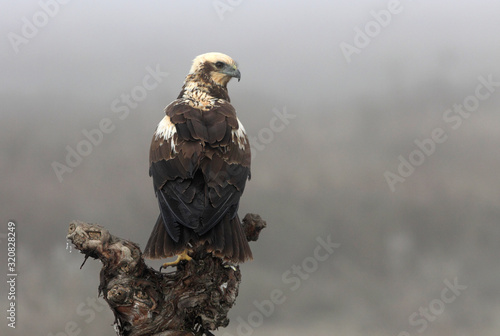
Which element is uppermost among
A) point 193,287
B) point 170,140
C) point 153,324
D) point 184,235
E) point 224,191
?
point 170,140

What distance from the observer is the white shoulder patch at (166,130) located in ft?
22.8

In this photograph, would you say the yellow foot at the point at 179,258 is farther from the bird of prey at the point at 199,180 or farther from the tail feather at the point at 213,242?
the tail feather at the point at 213,242

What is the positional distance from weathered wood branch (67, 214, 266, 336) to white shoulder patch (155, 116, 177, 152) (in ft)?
4.36

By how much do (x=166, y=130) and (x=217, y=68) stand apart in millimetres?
1530

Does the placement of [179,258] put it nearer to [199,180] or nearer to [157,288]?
[157,288]

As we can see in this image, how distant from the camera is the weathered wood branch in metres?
6.58

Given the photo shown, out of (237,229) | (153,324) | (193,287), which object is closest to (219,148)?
(237,229)

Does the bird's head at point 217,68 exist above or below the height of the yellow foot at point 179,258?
above

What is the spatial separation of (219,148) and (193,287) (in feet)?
5.61

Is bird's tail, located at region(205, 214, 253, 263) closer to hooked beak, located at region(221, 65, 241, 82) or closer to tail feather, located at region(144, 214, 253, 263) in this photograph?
tail feather, located at region(144, 214, 253, 263)

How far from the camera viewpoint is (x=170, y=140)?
6918mm

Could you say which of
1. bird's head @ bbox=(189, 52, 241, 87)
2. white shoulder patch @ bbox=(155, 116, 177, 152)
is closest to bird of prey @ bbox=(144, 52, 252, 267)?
white shoulder patch @ bbox=(155, 116, 177, 152)

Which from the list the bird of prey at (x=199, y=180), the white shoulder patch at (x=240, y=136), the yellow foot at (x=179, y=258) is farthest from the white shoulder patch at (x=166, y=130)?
the yellow foot at (x=179, y=258)

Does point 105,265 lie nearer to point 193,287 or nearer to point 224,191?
point 193,287
